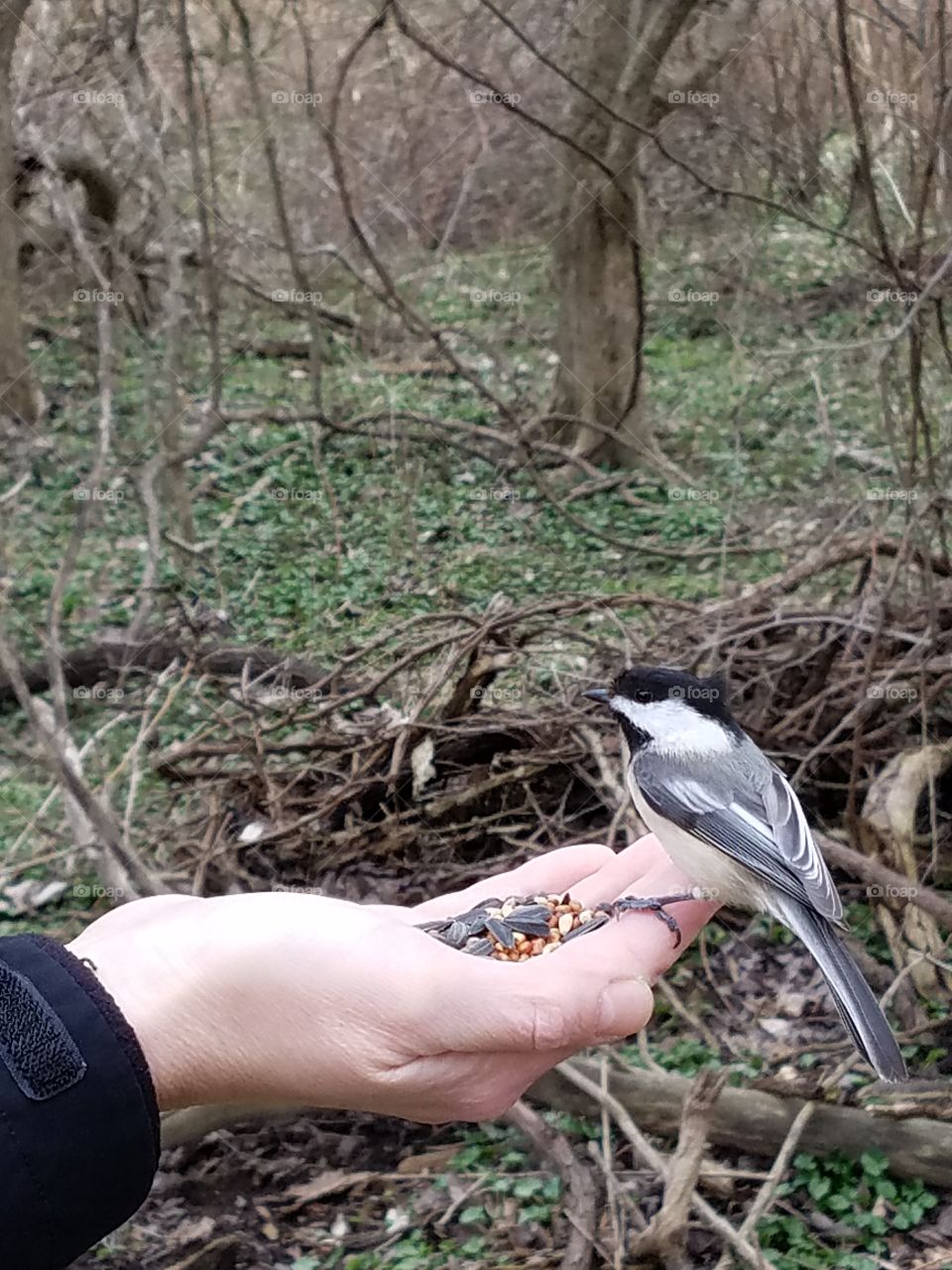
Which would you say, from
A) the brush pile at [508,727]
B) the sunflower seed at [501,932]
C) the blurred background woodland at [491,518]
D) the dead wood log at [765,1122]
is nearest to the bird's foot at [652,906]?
the sunflower seed at [501,932]

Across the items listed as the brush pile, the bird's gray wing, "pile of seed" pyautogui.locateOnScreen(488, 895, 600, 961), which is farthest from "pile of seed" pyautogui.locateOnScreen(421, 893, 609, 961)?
the brush pile

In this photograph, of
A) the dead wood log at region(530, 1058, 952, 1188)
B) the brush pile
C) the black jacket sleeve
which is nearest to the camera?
the black jacket sleeve

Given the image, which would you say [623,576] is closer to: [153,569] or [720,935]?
[720,935]

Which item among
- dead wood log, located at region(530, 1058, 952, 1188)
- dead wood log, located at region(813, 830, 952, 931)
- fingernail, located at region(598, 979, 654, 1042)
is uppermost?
fingernail, located at region(598, 979, 654, 1042)

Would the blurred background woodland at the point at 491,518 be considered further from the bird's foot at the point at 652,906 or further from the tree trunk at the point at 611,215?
the bird's foot at the point at 652,906

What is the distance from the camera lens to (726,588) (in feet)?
9.06

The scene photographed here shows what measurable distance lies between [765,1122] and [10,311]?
3.65 meters

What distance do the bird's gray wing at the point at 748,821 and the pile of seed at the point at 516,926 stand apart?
172 millimetres

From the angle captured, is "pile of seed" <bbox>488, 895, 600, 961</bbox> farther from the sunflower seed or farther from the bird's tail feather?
the bird's tail feather

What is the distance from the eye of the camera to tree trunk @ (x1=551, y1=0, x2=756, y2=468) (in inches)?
129

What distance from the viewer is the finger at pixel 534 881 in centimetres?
143

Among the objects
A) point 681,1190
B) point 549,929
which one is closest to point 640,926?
point 549,929

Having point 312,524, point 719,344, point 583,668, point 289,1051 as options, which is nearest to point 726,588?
point 583,668

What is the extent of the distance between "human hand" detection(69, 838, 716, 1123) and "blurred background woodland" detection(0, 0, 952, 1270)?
2.24 ft
